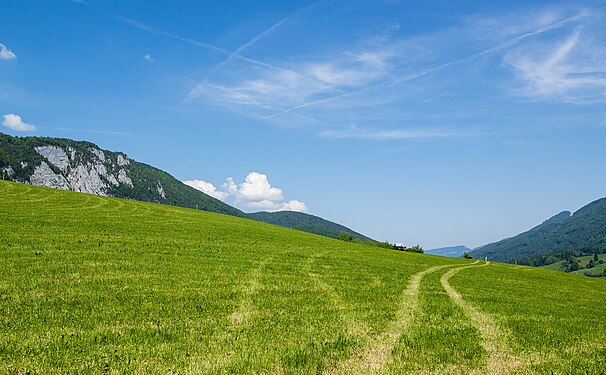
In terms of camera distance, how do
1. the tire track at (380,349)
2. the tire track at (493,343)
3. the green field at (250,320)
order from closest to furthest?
the tire track at (380,349) < the green field at (250,320) < the tire track at (493,343)

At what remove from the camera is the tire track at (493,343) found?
1145 cm

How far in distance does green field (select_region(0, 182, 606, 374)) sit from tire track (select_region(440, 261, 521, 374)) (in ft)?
0.24

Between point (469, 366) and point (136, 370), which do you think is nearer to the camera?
point (136, 370)

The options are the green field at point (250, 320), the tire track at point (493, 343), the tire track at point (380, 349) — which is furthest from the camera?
the tire track at point (493, 343)

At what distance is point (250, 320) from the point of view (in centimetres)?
1489

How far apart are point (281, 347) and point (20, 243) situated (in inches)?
993

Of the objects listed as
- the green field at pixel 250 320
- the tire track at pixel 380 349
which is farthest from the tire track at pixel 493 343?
the tire track at pixel 380 349

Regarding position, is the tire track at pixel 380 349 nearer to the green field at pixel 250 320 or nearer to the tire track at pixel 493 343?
the green field at pixel 250 320

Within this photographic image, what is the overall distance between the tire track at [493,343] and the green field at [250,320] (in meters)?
0.07

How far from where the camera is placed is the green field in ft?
35.3

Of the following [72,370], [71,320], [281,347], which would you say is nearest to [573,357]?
[281,347]

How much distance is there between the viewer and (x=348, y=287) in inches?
955

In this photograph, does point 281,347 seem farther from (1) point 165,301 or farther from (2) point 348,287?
(2) point 348,287

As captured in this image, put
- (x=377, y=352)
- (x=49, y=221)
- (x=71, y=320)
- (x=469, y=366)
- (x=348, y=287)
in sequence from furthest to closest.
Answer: (x=49, y=221) → (x=348, y=287) → (x=71, y=320) → (x=377, y=352) → (x=469, y=366)
